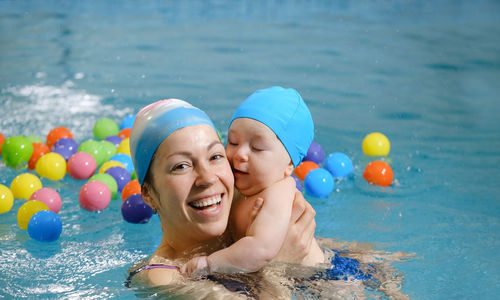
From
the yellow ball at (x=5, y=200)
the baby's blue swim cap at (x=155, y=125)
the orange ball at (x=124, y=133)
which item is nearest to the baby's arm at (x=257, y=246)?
the baby's blue swim cap at (x=155, y=125)

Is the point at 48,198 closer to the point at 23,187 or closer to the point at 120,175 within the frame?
the point at 23,187

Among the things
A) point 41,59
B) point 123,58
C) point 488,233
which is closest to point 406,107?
point 488,233

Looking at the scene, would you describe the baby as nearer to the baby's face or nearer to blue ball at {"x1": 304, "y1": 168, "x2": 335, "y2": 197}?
the baby's face

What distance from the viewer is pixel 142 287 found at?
339 cm

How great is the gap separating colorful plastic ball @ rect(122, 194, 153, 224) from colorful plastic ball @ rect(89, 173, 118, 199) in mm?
610

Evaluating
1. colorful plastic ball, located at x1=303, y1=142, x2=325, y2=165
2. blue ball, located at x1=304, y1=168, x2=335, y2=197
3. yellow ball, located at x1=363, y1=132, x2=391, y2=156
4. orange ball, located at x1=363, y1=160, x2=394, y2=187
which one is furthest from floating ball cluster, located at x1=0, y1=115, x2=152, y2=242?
yellow ball, located at x1=363, y1=132, x2=391, y2=156

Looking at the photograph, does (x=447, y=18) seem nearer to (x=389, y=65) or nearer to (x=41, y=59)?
(x=389, y=65)

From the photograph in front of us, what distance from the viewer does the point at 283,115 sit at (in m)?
3.59

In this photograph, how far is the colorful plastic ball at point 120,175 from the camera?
234 inches

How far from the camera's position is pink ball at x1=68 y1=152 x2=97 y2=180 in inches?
243

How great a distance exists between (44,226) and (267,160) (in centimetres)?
222

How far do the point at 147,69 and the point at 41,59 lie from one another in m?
2.22

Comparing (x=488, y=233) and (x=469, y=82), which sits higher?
(x=469, y=82)

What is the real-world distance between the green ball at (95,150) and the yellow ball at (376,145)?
306cm
